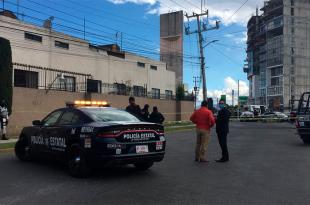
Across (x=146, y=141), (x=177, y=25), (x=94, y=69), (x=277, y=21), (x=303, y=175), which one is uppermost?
(x=277, y=21)

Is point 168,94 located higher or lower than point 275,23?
lower

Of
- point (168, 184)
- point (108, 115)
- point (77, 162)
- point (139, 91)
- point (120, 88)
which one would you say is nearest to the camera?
point (168, 184)

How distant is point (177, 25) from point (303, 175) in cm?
6353

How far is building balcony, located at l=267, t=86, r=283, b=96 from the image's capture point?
4904 inches

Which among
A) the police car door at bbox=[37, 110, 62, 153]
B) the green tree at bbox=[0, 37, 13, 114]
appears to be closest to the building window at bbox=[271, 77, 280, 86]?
the green tree at bbox=[0, 37, 13, 114]

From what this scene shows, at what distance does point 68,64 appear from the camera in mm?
31047

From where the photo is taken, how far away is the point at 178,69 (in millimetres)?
70375

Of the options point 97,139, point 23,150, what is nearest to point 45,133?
point 23,150

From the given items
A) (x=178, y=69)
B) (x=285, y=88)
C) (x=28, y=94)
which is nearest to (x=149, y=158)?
(x=28, y=94)

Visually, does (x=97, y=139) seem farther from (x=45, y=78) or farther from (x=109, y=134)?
(x=45, y=78)

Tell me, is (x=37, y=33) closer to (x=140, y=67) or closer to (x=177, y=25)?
(x=140, y=67)

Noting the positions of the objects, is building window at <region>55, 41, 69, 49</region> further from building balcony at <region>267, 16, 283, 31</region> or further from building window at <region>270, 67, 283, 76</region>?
building balcony at <region>267, 16, 283, 31</region>

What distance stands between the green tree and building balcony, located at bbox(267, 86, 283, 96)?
111 metres

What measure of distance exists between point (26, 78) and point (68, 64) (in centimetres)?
437
